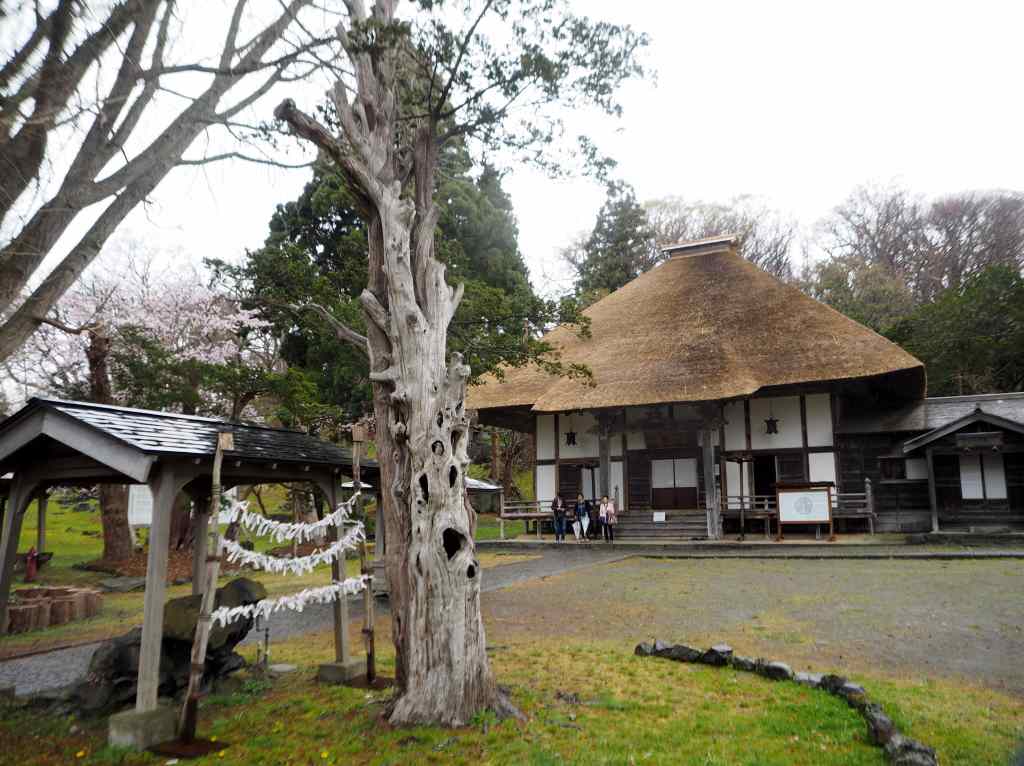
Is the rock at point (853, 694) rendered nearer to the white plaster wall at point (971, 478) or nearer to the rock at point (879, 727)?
the rock at point (879, 727)

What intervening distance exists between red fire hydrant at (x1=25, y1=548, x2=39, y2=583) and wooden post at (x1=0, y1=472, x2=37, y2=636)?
10.8 m

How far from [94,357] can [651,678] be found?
13.7 meters

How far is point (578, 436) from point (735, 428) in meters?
4.89

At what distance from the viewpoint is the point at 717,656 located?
20.4ft

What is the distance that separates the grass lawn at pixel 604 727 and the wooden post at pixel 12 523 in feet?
3.47

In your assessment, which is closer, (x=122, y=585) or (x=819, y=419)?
(x=122, y=585)

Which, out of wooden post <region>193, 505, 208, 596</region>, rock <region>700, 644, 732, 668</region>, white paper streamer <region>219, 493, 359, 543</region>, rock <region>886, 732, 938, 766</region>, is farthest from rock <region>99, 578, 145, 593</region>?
rock <region>886, 732, 938, 766</region>

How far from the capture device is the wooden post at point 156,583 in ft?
16.2

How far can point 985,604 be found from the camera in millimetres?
8797

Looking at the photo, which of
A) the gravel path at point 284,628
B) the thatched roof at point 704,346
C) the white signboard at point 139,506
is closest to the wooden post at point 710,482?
the thatched roof at point 704,346

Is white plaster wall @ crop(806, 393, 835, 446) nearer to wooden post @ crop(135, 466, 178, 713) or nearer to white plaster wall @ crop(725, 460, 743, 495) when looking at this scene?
white plaster wall @ crop(725, 460, 743, 495)

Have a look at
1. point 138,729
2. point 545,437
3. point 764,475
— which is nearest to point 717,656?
point 138,729

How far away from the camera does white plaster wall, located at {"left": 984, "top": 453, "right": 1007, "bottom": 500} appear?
1706cm

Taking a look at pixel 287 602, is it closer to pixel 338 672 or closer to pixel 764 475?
pixel 338 672
